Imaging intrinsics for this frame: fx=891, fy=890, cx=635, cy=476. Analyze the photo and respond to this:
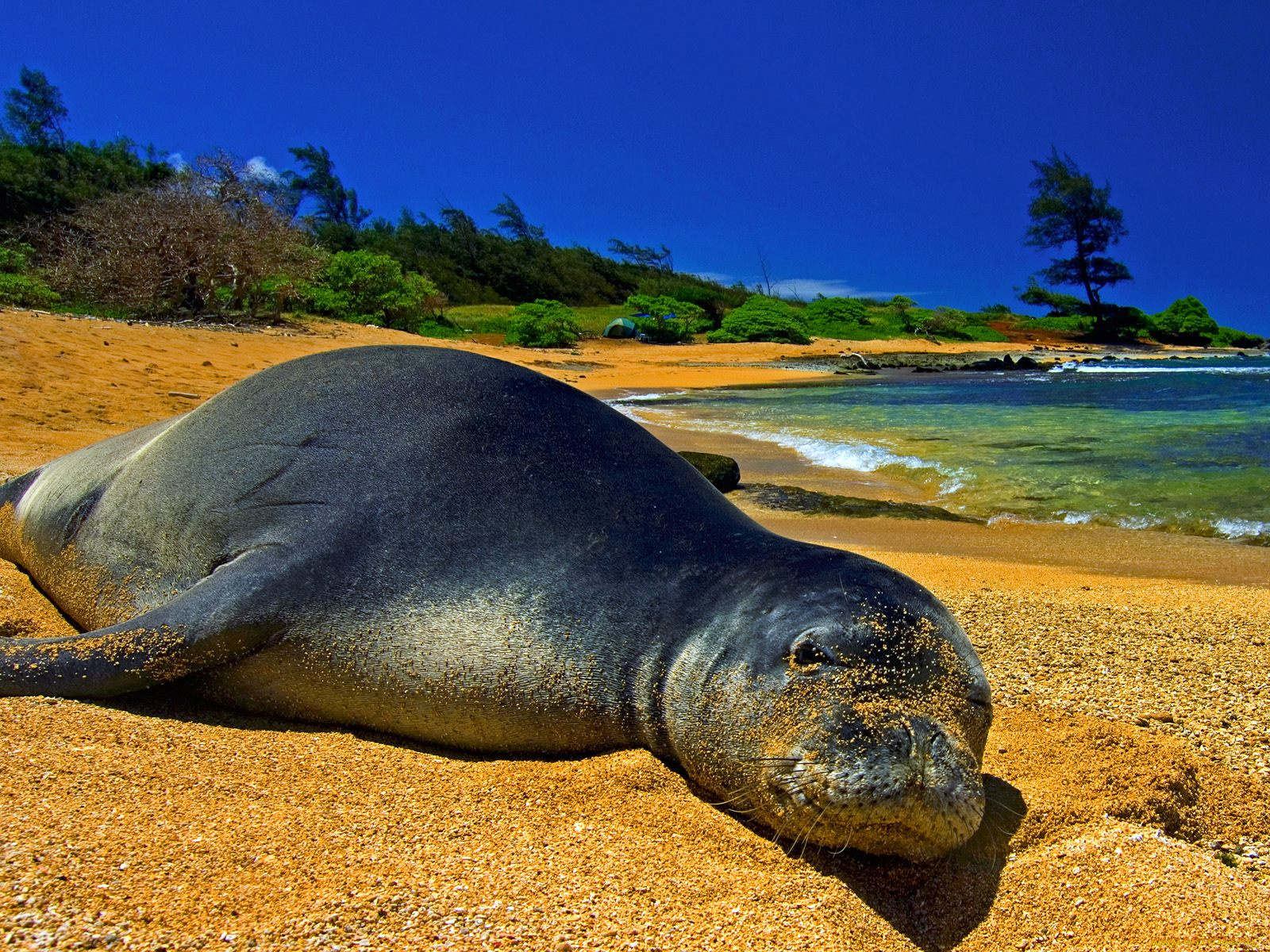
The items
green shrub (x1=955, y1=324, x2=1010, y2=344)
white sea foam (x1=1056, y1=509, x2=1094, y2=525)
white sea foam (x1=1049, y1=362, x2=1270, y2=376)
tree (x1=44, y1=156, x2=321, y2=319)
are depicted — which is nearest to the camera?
white sea foam (x1=1056, y1=509, x2=1094, y2=525)

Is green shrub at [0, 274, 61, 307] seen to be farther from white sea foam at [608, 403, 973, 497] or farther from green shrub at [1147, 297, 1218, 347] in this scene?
green shrub at [1147, 297, 1218, 347]

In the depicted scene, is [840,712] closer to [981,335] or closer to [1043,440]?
[1043,440]

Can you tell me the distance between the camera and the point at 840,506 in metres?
8.05

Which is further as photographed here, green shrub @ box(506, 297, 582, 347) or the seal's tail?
green shrub @ box(506, 297, 582, 347)

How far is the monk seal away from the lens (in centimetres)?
213

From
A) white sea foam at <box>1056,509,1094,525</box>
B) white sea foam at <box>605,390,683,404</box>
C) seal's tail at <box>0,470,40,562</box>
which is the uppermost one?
white sea foam at <box>605,390,683,404</box>

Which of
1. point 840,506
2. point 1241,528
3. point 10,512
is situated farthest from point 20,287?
point 1241,528

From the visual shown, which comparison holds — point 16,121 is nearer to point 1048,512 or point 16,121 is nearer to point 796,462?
point 796,462

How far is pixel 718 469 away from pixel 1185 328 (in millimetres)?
66265

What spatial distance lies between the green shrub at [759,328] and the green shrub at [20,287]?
99.8 feet

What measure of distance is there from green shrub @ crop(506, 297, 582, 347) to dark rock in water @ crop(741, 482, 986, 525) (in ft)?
91.7

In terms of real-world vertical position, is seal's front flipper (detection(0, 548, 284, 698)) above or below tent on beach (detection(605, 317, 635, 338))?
below

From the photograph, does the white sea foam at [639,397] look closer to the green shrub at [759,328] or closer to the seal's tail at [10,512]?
the seal's tail at [10,512]

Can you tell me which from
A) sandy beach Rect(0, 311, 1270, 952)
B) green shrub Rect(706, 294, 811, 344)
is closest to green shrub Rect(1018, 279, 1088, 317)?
green shrub Rect(706, 294, 811, 344)
